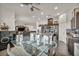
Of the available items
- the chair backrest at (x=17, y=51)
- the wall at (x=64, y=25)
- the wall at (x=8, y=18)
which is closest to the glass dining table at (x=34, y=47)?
the chair backrest at (x=17, y=51)

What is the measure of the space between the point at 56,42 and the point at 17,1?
979 mm

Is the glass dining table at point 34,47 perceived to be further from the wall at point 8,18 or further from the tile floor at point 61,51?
the wall at point 8,18

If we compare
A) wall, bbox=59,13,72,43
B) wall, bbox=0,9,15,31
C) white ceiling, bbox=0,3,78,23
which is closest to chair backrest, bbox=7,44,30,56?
wall, bbox=0,9,15,31

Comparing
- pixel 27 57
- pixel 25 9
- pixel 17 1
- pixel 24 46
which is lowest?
pixel 27 57

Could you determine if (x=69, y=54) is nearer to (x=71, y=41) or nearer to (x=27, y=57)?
(x=71, y=41)

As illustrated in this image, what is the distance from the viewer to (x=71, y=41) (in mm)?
2072

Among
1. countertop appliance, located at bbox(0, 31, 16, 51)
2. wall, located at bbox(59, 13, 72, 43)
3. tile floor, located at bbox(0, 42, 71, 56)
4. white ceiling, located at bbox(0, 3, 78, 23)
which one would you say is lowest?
tile floor, located at bbox(0, 42, 71, 56)

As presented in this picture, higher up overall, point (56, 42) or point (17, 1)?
point (17, 1)

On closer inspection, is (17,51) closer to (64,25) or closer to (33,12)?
(33,12)

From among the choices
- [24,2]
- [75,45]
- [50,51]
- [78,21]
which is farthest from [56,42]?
[24,2]

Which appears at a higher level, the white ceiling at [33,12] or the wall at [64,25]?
the white ceiling at [33,12]

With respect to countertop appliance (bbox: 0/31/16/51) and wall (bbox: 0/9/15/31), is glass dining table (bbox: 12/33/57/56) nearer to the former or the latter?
countertop appliance (bbox: 0/31/16/51)

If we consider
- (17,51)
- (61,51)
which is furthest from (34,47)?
(61,51)

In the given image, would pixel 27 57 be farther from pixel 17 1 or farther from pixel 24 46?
pixel 17 1
